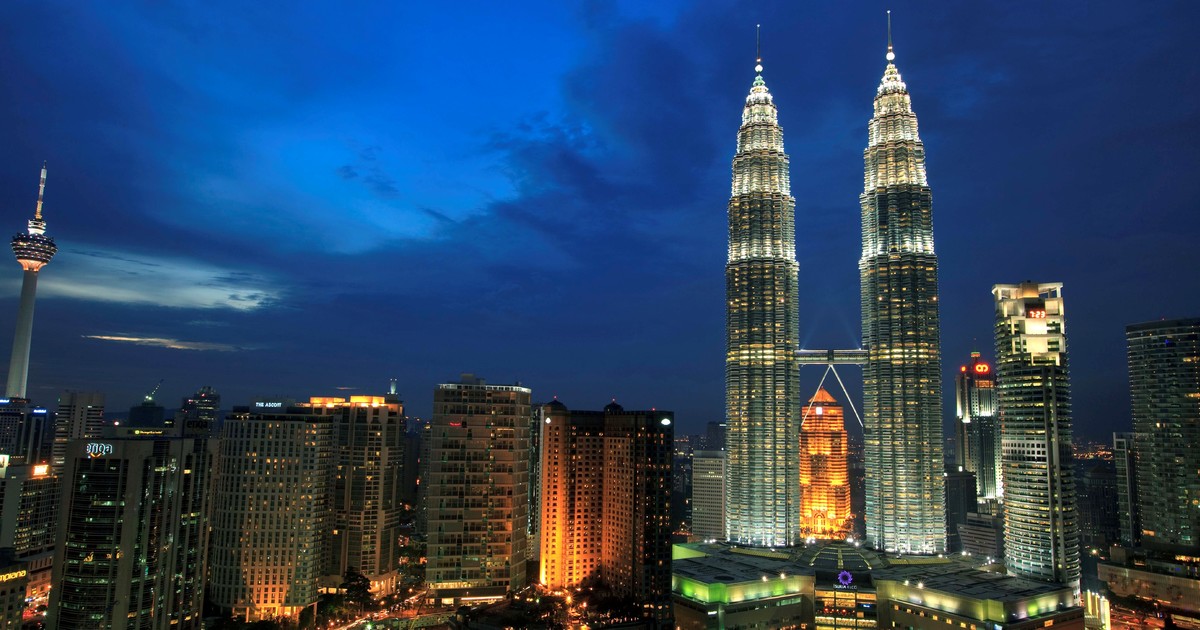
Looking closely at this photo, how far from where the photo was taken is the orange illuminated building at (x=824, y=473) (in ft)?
509

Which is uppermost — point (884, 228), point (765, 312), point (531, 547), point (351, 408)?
point (884, 228)

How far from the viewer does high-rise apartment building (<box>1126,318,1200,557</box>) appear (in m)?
112

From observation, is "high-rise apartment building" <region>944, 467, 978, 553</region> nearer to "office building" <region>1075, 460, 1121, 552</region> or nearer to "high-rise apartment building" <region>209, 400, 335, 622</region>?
"office building" <region>1075, 460, 1121, 552</region>

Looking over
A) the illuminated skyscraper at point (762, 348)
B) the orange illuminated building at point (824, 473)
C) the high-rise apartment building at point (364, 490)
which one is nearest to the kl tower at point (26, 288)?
the high-rise apartment building at point (364, 490)

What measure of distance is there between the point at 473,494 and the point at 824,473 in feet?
346

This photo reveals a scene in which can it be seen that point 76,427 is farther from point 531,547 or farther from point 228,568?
point 531,547

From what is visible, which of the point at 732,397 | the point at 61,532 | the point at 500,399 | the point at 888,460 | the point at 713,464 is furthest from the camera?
the point at 713,464

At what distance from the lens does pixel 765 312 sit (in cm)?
11600

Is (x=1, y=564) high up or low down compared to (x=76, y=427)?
down

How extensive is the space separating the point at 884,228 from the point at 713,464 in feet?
229

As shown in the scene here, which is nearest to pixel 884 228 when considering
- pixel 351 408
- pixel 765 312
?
pixel 765 312

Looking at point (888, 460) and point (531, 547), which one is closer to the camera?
point (888, 460)

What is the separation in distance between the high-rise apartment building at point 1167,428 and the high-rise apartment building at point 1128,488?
9.79 ft

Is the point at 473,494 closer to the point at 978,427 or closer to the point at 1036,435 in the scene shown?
the point at 1036,435
